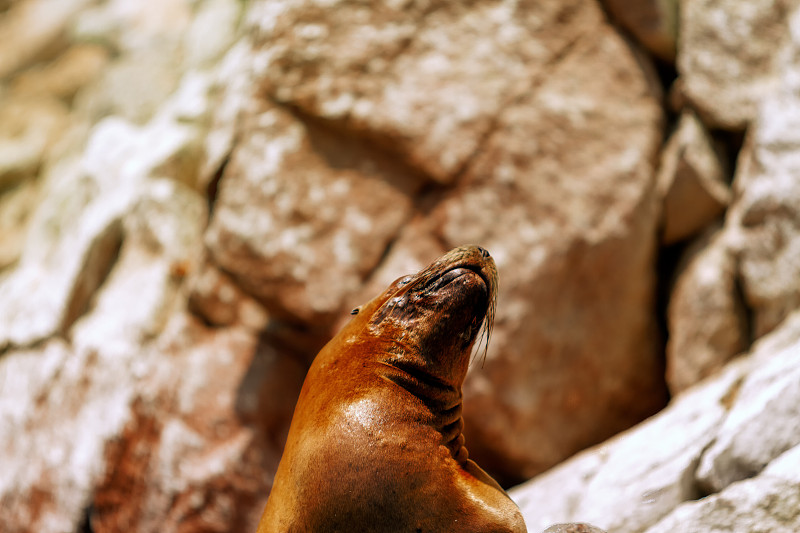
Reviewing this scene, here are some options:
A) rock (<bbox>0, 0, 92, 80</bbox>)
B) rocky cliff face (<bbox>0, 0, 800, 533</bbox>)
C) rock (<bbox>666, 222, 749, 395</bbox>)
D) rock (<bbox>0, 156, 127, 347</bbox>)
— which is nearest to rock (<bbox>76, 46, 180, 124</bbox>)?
rock (<bbox>0, 156, 127, 347</bbox>)

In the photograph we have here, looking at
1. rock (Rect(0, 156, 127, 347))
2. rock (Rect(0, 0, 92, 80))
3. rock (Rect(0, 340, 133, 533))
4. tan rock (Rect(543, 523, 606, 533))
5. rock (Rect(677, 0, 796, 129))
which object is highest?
rock (Rect(0, 0, 92, 80))

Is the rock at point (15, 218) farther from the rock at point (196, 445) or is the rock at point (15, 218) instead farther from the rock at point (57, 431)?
the rock at point (196, 445)

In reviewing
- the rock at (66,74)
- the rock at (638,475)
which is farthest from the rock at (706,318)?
the rock at (66,74)

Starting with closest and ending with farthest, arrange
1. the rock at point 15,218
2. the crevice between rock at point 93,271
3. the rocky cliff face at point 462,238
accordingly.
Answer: the rocky cliff face at point 462,238, the crevice between rock at point 93,271, the rock at point 15,218

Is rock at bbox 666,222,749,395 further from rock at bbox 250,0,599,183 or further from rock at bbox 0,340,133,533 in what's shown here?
rock at bbox 0,340,133,533

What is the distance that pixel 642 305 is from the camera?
5.47 m

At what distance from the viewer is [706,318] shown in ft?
16.8

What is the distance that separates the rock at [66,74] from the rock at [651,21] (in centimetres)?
600

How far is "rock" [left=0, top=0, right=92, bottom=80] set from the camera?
9.11 meters

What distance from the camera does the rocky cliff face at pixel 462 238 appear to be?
16.2 feet

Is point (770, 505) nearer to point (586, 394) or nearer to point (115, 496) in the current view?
point (586, 394)

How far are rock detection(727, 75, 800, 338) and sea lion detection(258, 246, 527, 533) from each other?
295cm

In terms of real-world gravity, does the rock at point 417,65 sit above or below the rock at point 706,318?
above

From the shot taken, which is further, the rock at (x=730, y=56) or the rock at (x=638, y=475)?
the rock at (x=730, y=56)
